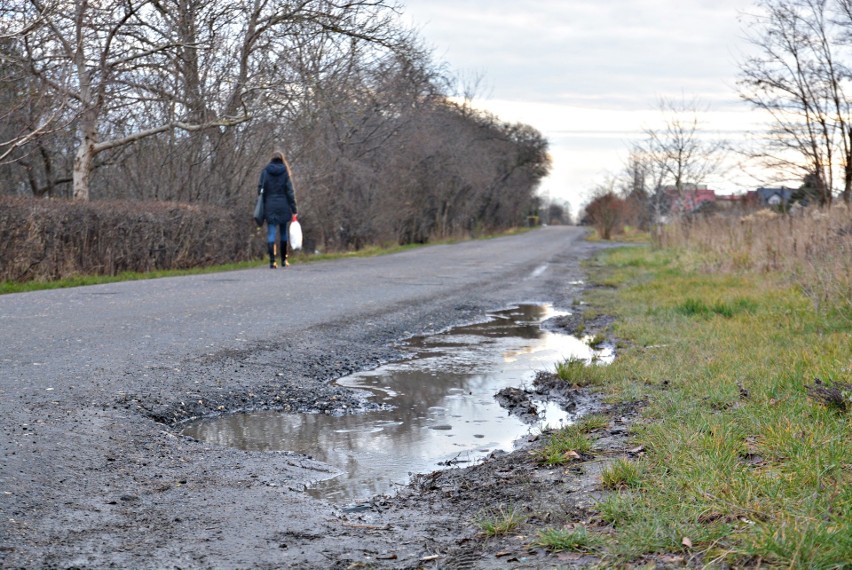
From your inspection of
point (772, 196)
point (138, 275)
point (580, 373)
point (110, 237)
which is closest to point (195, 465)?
point (580, 373)

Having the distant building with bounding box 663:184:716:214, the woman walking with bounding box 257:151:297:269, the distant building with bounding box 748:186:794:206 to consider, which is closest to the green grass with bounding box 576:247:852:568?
the woman walking with bounding box 257:151:297:269

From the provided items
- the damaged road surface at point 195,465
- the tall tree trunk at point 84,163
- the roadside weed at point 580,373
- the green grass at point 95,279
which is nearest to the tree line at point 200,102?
the tall tree trunk at point 84,163

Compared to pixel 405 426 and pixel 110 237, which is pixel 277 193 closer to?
pixel 110 237

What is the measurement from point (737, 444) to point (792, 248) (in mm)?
10907

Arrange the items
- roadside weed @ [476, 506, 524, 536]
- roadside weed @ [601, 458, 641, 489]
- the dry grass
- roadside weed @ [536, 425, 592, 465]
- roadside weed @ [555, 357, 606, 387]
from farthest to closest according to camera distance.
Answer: the dry grass → roadside weed @ [555, 357, 606, 387] → roadside weed @ [536, 425, 592, 465] → roadside weed @ [601, 458, 641, 489] → roadside weed @ [476, 506, 524, 536]

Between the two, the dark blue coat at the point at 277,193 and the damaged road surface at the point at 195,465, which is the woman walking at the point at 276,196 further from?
the damaged road surface at the point at 195,465

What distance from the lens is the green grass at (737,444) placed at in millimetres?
2857

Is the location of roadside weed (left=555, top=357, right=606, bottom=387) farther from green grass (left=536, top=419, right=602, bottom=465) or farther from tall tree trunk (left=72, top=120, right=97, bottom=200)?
tall tree trunk (left=72, top=120, right=97, bottom=200)

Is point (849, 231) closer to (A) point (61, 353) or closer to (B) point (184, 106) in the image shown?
(A) point (61, 353)

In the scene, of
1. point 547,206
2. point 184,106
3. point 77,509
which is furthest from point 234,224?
point 547,206

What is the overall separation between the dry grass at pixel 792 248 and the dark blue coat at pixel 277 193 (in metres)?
8.51

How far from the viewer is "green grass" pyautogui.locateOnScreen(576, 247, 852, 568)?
112 inches

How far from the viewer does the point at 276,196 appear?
17.2 meters

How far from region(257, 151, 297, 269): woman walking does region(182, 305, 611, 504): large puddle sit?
9699mm
